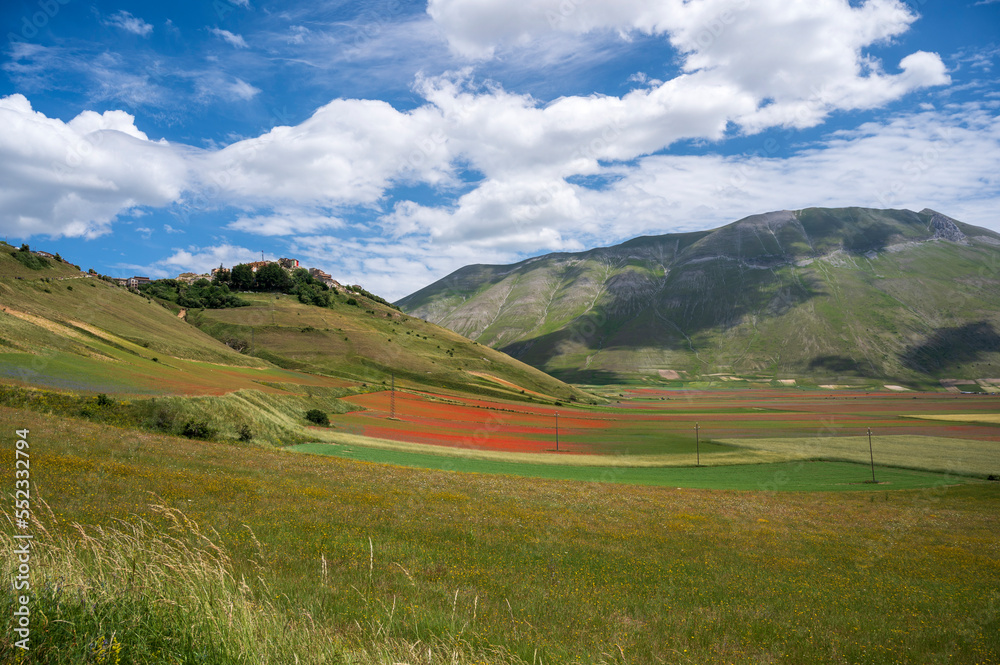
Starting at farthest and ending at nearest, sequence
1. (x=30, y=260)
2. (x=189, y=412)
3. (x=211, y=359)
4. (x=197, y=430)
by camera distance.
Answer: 1. (x=30, y=260)
2. (x=211, y=359)
3. (x=189, y=412)
4. (x=197, y=430)

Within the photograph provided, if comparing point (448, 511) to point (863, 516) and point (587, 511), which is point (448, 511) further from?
point (863, 516)

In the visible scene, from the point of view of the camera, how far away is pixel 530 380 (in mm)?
149875

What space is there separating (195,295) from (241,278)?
2012 centimetres

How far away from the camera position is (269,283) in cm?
A: 17288

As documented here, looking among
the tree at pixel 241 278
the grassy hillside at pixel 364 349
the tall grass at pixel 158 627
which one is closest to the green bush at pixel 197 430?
the tall grass at pixel 158 627

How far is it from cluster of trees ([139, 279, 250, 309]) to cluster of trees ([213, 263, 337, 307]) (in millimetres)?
11235

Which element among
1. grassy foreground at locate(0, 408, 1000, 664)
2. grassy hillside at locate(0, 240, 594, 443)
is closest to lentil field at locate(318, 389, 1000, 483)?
grassy hillside at locate(0, 240, 594, 443)

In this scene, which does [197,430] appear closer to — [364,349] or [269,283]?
[364,349]

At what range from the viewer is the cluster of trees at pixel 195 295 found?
145 meters

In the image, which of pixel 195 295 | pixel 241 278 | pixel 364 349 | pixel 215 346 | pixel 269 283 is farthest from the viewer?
pixel 269 283

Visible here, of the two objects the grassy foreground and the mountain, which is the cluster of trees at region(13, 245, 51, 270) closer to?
the mountain

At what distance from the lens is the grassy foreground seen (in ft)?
19.1

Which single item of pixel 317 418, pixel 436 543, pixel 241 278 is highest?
pixel 241 278

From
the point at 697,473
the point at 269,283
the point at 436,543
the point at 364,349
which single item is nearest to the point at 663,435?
the point at 697,473
